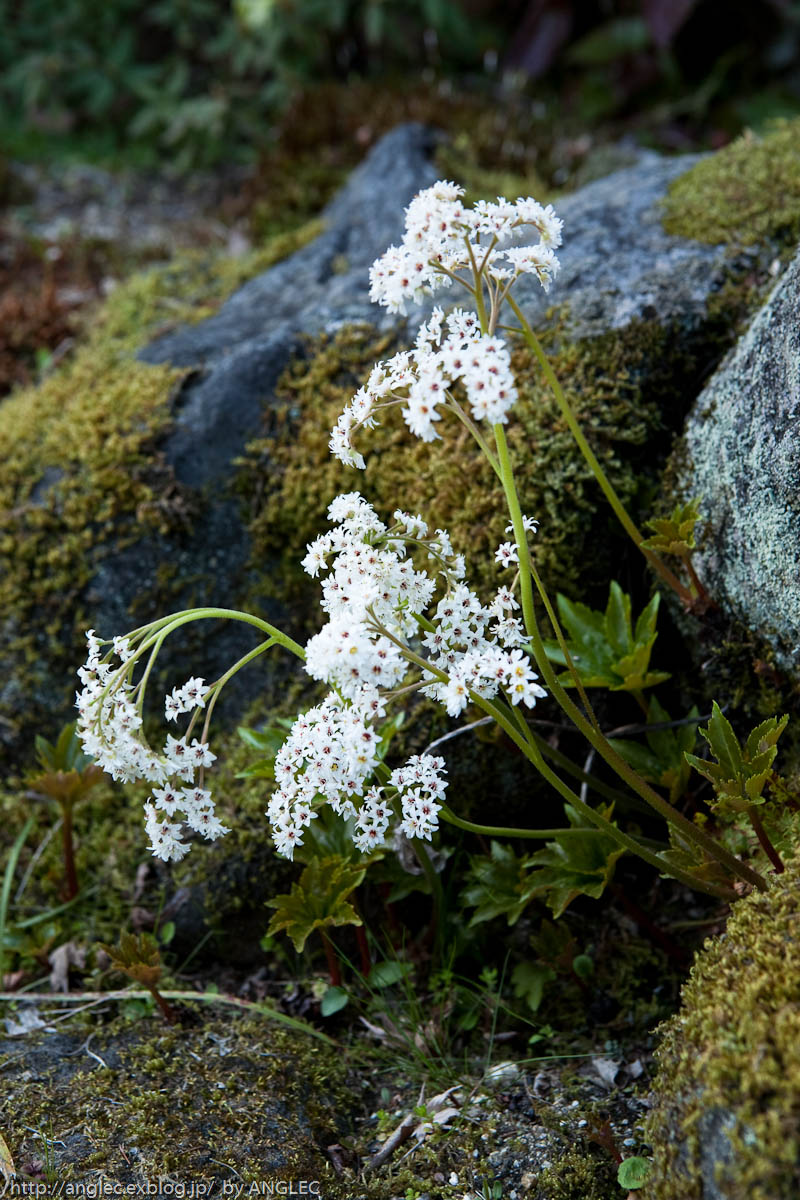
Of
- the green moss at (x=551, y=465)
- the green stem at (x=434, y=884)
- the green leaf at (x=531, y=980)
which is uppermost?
the green moss at (x=551, y=465)

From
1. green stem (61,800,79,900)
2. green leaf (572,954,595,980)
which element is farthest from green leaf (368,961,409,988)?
green stem (61,800,79,900)

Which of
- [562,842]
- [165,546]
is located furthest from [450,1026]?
[165,546]

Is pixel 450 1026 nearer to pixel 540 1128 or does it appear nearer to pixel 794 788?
pixel 540 1128

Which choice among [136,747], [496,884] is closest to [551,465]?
[496,884]

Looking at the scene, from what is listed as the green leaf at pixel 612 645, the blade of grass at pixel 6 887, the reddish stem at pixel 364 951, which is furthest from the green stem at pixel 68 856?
the green leaf at pixel 612 645

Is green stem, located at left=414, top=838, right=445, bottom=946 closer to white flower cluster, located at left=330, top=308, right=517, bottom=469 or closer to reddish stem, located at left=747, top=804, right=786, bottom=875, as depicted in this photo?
reddish stem, located at left=747, top=804, right=786, bottom=875

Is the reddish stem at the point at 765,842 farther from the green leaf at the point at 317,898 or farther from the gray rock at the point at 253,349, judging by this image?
the gray rock at the point at 253,349
